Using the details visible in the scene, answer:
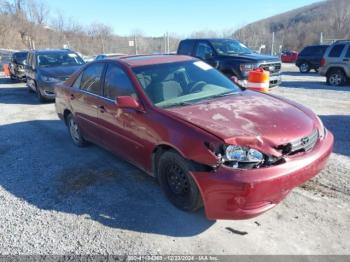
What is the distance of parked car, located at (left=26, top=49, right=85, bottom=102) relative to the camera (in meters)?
10.9

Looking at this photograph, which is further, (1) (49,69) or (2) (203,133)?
(1) (49,69)

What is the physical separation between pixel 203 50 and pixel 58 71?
5005mm

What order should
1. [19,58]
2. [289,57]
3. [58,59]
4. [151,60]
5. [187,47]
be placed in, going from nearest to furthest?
1. [151,60]
2. [187,47]
3. [58,59]
4. [19,58]
5. [289,57]

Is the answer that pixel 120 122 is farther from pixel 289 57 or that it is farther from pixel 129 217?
pixel 289 57

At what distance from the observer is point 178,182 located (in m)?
3.61

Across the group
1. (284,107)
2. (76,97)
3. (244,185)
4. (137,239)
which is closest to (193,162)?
(244,185)

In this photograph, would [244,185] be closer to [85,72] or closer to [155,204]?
Result: [155,204]

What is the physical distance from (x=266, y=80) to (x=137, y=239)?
17.9 feet

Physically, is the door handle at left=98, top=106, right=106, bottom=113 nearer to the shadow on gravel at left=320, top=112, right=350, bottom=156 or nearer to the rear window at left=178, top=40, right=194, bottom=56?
the shadow on gravel at left=320, top=112, right=350, bottom=156

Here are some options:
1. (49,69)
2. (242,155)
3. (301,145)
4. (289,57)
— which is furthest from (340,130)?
(289,57)

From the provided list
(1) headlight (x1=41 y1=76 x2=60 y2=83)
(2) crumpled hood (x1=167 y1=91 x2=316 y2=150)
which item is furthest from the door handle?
(1) headlight (x1=41 y1=76 x2=60 y2=83)

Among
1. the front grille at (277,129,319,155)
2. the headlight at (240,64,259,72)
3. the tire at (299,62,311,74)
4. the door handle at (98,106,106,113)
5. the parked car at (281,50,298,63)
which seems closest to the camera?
the front grille at (277,129,319,155)

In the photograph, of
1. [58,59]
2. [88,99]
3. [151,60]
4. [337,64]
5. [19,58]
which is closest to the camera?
[151,60]

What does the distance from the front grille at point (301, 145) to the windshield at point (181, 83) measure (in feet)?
4.38
